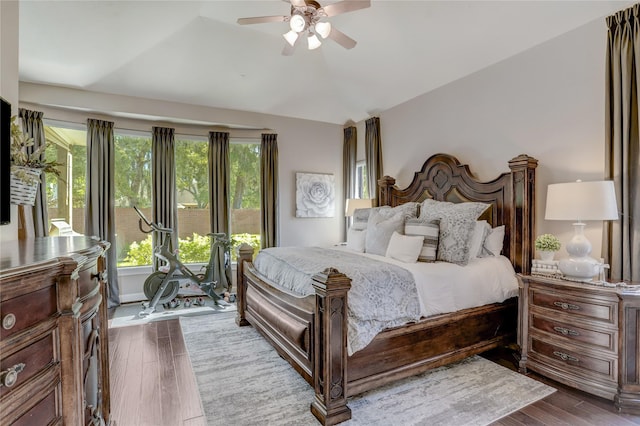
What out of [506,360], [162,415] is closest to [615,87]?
[506,360]

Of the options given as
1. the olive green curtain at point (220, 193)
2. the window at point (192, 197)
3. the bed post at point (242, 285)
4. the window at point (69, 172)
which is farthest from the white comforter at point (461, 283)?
the window at point (69, 172)

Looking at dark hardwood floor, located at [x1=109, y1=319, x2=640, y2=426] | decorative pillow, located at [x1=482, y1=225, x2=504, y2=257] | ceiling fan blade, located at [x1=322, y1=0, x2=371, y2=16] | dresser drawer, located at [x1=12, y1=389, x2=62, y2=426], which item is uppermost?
ceiling fan blade, located at [x1=322, y1=0, x2=371, y2=16]

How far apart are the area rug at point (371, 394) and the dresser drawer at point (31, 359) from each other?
137 cm

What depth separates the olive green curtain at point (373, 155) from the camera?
536 centimetres

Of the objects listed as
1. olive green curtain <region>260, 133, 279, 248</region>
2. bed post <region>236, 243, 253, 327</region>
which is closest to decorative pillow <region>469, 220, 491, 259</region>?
bed post <region>236, 243, 253, 327</region>

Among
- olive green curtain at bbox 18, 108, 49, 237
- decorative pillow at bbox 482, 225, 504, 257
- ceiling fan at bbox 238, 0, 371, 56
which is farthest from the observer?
olive green curtain at bbox 18, 108, 49, 237

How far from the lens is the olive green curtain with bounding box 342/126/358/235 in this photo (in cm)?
602

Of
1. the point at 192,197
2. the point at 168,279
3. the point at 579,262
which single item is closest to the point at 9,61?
the point at 168,279

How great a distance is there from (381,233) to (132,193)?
3930 millimetres

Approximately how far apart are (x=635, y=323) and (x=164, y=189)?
5482 mm

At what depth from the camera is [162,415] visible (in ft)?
7.12

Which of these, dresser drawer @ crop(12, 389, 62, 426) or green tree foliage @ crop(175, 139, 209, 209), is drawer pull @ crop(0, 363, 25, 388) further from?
green tree foliage @ crop(175, 139, 209, 209)

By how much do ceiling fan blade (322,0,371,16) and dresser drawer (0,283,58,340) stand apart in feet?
8.85

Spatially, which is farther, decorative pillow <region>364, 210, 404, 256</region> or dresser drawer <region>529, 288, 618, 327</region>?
decorative pillow <region>364, 210, 404, 256</region>
